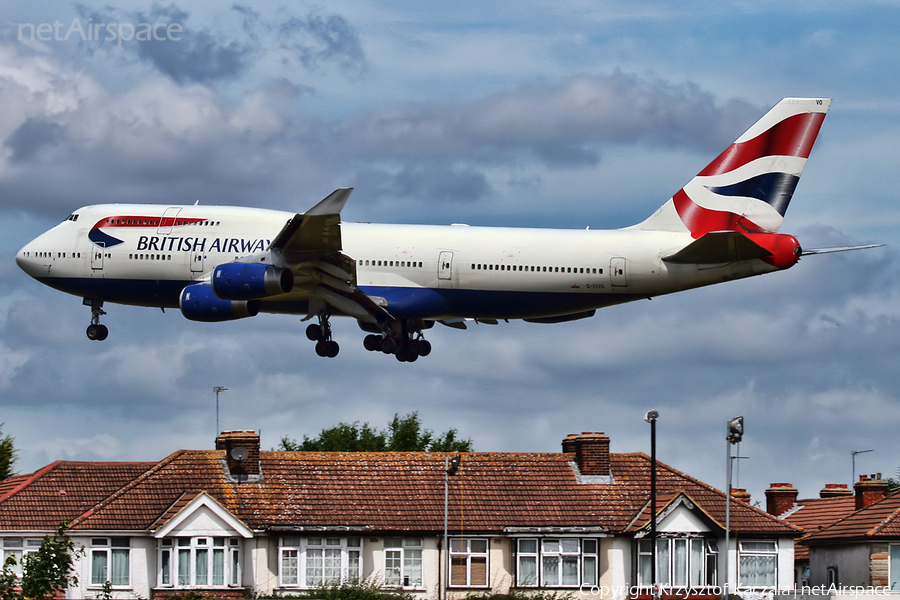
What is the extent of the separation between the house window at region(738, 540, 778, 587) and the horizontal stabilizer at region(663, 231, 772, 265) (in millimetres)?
15534

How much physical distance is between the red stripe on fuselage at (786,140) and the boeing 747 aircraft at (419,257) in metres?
0.04

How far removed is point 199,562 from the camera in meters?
69.2

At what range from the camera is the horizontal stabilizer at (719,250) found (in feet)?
202

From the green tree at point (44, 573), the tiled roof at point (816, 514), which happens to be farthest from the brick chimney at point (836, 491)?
the green tree at point (44, 573)

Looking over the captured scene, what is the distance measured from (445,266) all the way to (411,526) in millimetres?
11936

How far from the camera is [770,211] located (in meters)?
66.9

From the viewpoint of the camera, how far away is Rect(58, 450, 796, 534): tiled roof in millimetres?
71000

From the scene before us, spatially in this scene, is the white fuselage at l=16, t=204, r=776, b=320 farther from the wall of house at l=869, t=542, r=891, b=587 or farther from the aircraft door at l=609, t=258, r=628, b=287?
the wall of house at l=869, t=542, r=891, b=587

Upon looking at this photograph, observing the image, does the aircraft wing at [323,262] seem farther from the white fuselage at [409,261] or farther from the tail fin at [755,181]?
the tail fin at [755,181]

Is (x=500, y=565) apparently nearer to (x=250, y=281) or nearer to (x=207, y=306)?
(x=207, y=306)

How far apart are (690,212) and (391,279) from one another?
12.4m

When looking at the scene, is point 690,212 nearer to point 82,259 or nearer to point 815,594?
point 815,594

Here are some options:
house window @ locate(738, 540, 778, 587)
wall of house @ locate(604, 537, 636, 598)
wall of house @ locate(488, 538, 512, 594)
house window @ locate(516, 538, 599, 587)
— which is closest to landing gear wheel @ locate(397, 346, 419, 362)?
wall of house @ locate(488, 538, 512, 594)

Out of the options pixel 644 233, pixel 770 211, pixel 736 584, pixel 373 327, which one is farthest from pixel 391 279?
pixel 736 584
